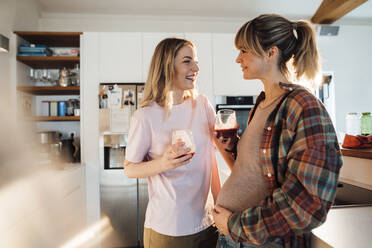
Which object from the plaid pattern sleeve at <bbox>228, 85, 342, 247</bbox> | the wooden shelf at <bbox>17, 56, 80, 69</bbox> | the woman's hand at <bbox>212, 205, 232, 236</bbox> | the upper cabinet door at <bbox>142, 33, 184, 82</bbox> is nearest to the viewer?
the plaid pattern sleeve at <bbox>228, 85, 342, 247</bbox>

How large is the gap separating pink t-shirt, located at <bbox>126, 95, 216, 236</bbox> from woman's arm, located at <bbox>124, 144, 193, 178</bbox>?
43 mm

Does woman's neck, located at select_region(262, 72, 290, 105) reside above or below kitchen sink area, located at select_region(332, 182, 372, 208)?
above

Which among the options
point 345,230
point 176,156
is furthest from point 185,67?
point 345,230

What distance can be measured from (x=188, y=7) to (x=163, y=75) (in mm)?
2536

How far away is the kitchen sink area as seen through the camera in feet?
4.46

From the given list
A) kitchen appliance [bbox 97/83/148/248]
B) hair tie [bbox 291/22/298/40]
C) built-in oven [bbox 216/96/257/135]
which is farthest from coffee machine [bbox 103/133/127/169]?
hair tie [bbox 291/22/298/40]

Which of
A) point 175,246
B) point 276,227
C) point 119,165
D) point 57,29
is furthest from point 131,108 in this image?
point 276,227

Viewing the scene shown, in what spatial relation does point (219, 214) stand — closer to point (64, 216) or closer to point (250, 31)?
point (250, 31)

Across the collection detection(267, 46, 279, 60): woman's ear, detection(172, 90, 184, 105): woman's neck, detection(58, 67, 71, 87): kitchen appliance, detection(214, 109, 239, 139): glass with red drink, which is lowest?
detection(214, 109, 239, 139): glass with red drink

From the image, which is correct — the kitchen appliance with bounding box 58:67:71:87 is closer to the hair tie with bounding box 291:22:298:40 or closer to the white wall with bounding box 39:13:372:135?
the white wall with bounding box 39:13:372:135

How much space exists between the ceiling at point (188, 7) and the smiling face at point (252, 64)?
264cm

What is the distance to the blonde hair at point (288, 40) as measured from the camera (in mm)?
824

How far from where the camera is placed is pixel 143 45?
2820 millimetres

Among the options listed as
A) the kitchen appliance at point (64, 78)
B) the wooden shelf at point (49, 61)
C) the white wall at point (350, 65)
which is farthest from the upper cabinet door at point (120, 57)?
the white wall at point (350, 65)
